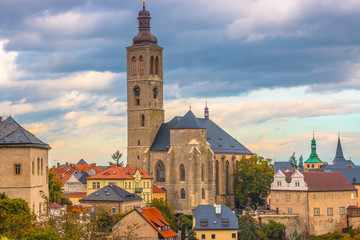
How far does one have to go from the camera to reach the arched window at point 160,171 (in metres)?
102

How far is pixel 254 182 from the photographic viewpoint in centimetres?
10088

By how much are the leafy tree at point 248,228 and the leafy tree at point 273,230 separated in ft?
2.86

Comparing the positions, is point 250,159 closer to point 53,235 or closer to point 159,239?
point 159,239

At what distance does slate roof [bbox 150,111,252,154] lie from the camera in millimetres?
99906

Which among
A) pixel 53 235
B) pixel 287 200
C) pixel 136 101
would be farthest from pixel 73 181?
pixel 53 235

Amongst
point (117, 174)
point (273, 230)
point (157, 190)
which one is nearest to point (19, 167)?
point (273, 230)

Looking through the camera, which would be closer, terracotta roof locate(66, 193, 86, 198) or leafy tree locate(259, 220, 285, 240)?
leafy tree locate(259, 220, 285, 240)

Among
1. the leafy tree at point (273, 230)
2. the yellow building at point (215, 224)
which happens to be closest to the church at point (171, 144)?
the leafy tree at point (273, 230)

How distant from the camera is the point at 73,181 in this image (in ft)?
340

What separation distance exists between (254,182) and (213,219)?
72.9ft

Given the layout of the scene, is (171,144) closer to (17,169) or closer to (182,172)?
(182,172)

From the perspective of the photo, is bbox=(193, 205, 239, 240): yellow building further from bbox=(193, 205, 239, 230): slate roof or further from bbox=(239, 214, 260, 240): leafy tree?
bbox=(239, 214, 260, 240): leafy tree

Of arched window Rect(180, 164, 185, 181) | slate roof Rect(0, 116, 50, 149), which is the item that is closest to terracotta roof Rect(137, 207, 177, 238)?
slate roof Rect(0, 116, 50, 149)

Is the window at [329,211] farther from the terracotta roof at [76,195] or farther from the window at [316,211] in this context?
the terracotta roof at [76,195]
